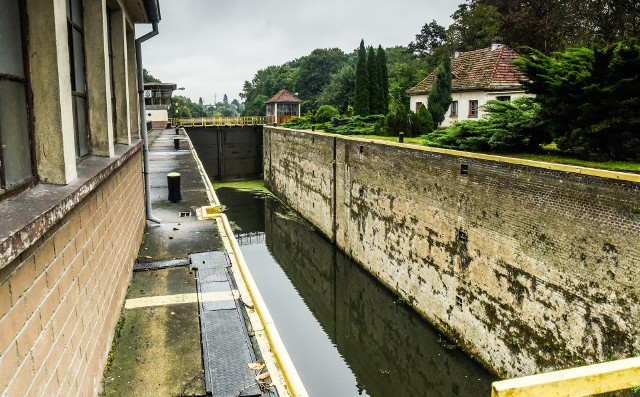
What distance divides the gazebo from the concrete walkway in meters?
39.8

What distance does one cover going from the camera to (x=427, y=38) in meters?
64.6

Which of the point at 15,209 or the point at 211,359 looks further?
the point at 211,359

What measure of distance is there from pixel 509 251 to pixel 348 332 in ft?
17.8

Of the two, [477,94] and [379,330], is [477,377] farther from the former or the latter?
[477,94]

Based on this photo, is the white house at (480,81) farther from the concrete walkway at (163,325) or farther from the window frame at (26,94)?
the window frame at (26,94)

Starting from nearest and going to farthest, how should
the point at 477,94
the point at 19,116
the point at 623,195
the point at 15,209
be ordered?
1. the point at 15,209
2. the point at 19,116
3. the point at 623,195
4. the point at 477,94

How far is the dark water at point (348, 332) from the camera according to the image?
10133mm

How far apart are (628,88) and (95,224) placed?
26.7 ft

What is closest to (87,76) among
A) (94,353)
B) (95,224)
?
(95,224)

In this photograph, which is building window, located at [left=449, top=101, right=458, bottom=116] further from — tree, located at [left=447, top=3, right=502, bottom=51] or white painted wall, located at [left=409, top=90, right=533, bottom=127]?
tree, located at [left=447, top=3, right=502, bottom=51]

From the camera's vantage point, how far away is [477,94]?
21.6 meters

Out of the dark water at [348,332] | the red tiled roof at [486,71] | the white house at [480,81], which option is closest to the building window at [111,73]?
the dark water at [348,332]

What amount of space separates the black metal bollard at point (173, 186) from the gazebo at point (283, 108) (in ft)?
123

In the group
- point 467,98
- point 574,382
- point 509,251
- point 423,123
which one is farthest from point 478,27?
point 574,382
